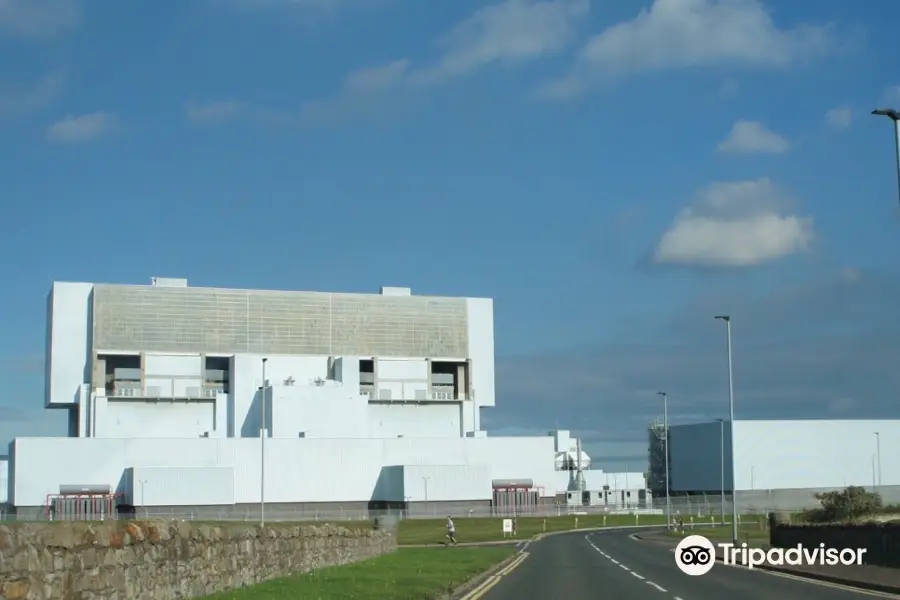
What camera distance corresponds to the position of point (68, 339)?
112500 mm

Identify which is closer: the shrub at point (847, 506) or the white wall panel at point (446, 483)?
the shrub at point (847, 506)

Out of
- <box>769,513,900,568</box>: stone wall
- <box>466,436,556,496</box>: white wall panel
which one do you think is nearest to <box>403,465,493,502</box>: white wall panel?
<box>466,436,556,496</box>: white wall panel

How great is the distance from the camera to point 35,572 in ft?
42.2

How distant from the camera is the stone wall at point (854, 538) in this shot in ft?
108

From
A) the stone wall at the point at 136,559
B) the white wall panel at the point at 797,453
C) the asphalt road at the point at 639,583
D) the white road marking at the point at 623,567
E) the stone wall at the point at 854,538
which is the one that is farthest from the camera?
the white wall panel at the point at 797,453

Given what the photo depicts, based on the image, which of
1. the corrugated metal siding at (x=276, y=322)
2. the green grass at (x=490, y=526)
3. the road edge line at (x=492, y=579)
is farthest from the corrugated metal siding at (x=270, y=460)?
the road edge line at (x=492, y=579)

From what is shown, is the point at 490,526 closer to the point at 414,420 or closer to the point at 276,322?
the point at 414,420

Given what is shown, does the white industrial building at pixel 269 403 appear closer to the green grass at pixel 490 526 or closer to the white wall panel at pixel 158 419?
the white wall panel at pixel 158 419

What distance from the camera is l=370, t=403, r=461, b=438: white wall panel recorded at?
121 metres

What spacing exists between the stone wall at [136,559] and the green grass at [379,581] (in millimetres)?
541

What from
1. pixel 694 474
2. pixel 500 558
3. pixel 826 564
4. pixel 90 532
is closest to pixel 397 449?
pixel 694 474

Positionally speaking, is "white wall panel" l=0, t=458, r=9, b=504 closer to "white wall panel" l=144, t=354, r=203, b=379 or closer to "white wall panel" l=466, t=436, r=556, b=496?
"white wall panel" l=144, t=354, r=203, b=379

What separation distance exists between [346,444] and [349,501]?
5.69 m

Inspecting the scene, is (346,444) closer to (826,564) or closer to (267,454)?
(267,454)
